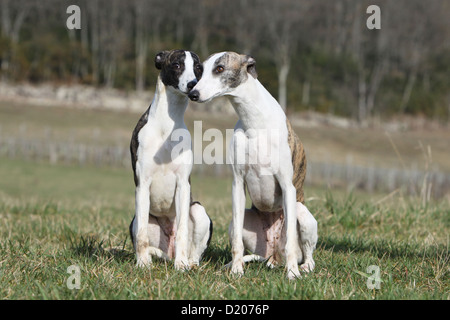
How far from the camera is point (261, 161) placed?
181 inches

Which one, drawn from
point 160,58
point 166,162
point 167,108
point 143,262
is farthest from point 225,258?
point 160,58

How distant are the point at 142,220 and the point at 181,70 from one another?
1.38 m

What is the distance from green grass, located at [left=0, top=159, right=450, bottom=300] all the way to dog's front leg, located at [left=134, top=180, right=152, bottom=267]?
16 centimetres

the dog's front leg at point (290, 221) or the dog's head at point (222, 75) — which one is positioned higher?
the dog's head at point (222, 75)

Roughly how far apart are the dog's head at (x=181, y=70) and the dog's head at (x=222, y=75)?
0.59 ft

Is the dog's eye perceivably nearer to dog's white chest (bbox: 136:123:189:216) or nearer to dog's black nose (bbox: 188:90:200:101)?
dog's black nose (bbox: 188:90:200:101)

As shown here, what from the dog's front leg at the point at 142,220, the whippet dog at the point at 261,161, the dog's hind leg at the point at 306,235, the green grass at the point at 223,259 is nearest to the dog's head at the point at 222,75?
the whippet dog at the point at 261,161

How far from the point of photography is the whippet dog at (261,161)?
174 inches

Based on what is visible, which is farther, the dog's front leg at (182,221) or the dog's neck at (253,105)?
the dog's front leg at (182,221)

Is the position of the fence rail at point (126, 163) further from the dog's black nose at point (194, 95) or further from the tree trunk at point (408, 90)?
the tree trunk at point (408, 90)

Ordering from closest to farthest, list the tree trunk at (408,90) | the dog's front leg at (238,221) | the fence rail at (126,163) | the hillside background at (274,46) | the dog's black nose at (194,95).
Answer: the dog's black nose at (194,95) < the dog's front leg at (238,221) < the fence rail at (126,163) < the hillside background at (274,46) < the tree trunk at (408,90)

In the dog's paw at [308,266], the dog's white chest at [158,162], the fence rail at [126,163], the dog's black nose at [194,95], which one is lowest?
the fence rail at [126,163]

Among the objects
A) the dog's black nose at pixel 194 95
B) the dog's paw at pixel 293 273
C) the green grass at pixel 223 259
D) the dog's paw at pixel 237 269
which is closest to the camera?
the green grass at pixel 223 259

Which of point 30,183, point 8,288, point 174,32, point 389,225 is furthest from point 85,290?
point 174,32
